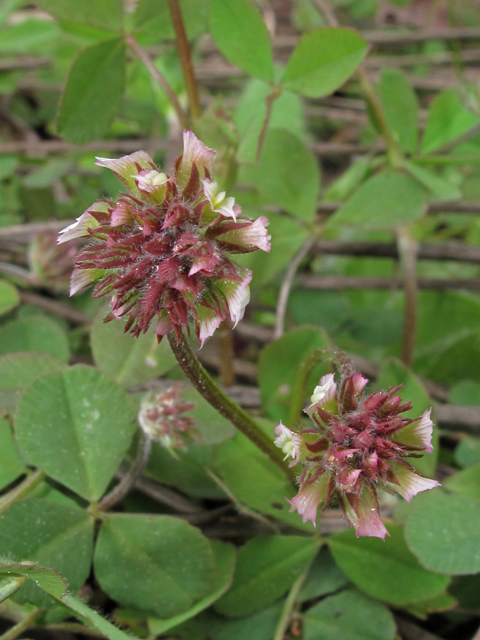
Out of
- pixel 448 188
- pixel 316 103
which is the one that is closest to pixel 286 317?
pixel 448 188

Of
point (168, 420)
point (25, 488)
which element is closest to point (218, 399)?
point (168, 420)

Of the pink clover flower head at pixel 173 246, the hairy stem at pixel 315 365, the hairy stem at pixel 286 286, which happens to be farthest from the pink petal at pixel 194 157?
the hairy stem at pixel 286 286

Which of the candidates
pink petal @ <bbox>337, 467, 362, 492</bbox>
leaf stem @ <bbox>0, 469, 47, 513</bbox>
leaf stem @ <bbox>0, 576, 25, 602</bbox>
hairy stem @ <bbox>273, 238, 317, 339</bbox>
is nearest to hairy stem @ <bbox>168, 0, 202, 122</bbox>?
hairy stem @ <bbox>273, 238, 317, 339</bbox>

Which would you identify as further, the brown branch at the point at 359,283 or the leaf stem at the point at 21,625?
the brown branch at the point at 359,283

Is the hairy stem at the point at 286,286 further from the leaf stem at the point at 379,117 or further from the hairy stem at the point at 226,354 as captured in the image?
the leaf stem at the point at 379,117

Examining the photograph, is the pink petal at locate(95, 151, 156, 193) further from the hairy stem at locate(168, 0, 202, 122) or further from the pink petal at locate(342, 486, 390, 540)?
the hairy stem at locate(168, 0, 202, 122)

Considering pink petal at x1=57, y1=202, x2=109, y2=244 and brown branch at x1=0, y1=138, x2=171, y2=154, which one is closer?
pink petal at x1=57, y1=202, x2=109, y2=244

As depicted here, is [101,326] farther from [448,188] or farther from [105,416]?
[448,188]
